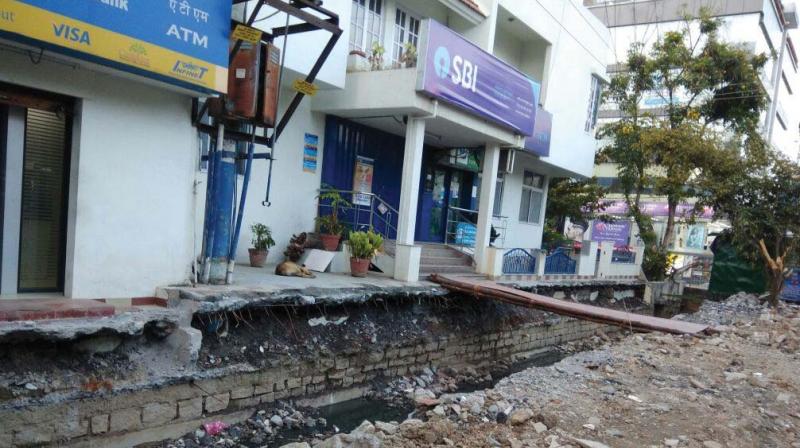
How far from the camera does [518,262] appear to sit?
465 inches

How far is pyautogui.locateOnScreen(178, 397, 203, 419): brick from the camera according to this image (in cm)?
A: 533

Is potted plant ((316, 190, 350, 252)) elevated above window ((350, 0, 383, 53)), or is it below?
below

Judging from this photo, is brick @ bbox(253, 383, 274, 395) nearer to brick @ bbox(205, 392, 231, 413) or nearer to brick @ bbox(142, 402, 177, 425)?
brick @ bbox(205, 392, 231, 413)

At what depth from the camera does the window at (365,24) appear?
32.2ft

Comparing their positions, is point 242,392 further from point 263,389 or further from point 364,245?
point 364,245

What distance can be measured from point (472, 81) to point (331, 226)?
381 centimetres

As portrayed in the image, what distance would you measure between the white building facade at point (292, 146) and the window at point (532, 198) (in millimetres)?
64

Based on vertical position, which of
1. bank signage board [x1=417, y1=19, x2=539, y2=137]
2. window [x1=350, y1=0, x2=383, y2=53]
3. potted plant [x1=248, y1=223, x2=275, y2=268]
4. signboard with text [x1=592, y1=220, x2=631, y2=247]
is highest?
window [x1=350, y1=0, x2=383, y2=53]

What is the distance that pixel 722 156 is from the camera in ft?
→ 46.1

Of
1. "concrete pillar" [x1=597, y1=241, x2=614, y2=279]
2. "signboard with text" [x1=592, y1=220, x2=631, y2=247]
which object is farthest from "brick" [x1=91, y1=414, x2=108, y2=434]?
"signboard with text" [x1=592, y1=220, x2=631, y2=247]

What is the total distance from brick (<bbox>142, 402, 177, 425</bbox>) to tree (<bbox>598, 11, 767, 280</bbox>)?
571 inches

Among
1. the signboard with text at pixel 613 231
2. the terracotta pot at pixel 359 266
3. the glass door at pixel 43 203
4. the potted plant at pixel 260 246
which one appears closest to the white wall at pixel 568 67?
the signboard with text at pixel 613 231

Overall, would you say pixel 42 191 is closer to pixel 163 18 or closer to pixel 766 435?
pixel 163 18

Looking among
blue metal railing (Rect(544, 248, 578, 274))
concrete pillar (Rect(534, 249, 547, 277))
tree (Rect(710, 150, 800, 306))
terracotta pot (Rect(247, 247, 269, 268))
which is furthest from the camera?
tree (Rect(710, 150, 800, 306))
